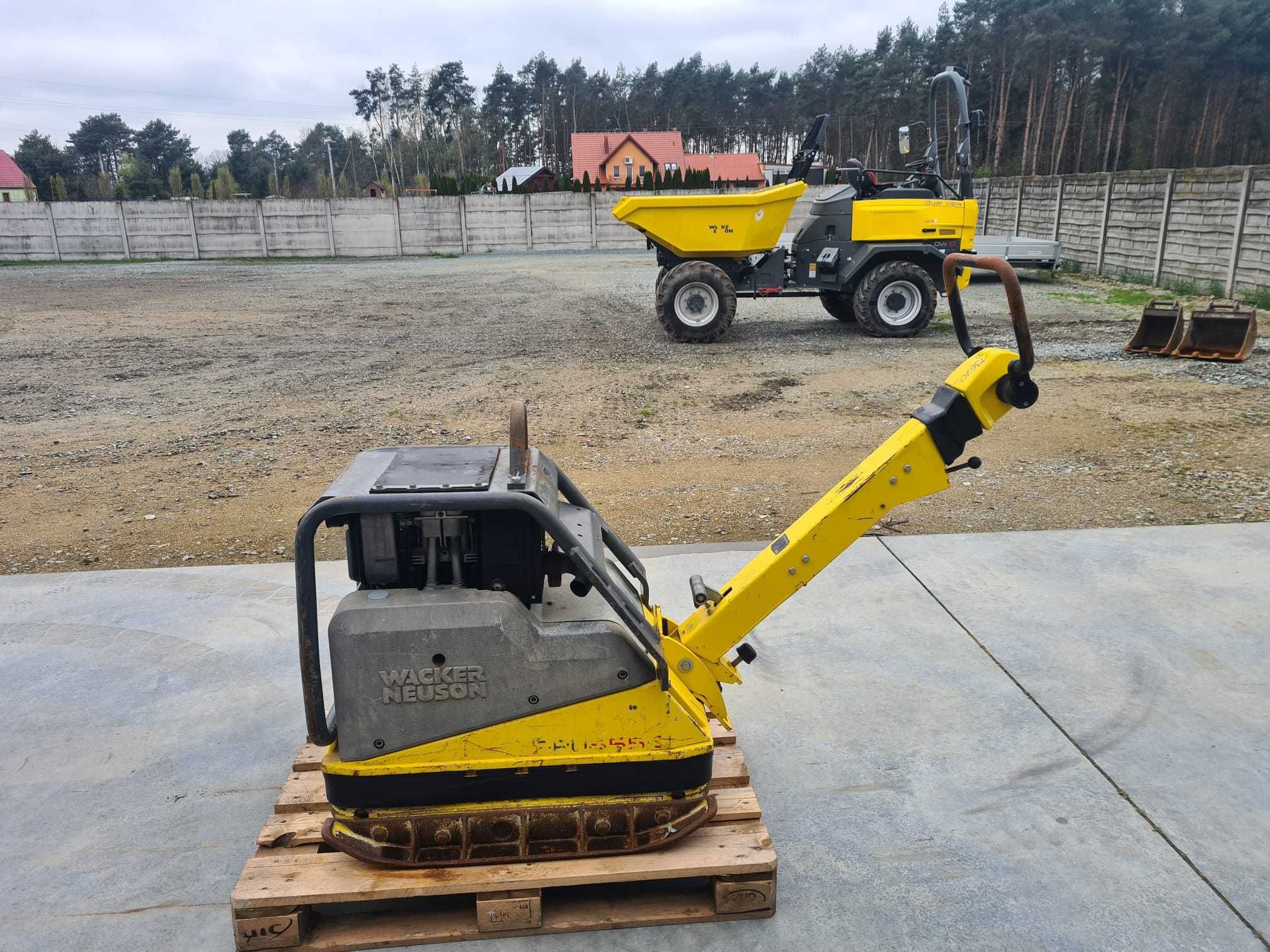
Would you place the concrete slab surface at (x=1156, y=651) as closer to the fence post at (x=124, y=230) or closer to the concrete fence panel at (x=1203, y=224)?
the concrete fence panel at (x=1203, y=224)

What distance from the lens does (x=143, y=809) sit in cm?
287

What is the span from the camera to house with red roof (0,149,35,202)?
54.8 metres

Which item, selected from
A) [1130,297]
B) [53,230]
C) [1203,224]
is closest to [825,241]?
[1130,297]

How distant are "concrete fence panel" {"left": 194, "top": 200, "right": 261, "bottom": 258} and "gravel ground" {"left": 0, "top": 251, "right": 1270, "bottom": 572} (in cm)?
1390

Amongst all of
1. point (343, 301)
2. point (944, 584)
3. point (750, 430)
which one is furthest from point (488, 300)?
point (944, 584)

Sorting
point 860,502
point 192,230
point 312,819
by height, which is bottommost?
point 312,819

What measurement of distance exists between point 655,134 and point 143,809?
5974 centimetres

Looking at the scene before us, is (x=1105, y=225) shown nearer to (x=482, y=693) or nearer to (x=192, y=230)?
(x=482, y=693)

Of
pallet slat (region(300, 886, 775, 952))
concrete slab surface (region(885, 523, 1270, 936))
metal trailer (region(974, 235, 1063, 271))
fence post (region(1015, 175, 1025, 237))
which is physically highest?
fence post (region(1015, 175, 1025, 237))

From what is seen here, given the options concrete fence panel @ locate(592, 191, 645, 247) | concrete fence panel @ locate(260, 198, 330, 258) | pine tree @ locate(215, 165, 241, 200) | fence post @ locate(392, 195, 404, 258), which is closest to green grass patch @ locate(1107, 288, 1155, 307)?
concrete fence panel @ locate(592, 191, 645, 247)

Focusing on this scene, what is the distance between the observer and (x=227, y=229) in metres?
28.6

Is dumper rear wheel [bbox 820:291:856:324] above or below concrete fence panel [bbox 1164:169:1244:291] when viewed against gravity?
below

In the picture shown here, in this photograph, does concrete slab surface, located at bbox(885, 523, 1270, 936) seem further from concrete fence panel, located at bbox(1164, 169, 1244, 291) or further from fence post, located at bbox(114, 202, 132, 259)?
fence post, located at bbox(114, 202, 132, 259)

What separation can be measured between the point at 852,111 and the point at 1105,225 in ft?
135
